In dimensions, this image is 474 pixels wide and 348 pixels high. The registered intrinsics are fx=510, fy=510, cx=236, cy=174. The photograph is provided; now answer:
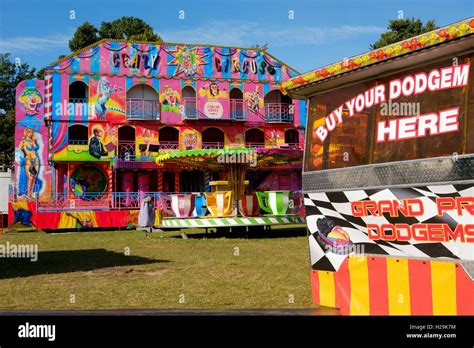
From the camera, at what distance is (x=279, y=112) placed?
106ft

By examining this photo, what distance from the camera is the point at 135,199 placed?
26.8 m

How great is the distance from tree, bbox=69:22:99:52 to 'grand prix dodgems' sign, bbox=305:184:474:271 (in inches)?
1804

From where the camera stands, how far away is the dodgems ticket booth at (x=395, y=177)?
401cm

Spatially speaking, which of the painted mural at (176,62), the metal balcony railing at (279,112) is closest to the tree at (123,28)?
the painted mural at (176,62)

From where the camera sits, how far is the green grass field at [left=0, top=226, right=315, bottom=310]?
7141mm

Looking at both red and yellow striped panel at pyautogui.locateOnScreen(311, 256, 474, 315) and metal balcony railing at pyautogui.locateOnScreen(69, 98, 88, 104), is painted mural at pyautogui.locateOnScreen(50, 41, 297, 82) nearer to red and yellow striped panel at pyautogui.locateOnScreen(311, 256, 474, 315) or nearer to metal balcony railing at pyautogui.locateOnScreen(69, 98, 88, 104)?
metal balcony railing at pyautogui.locateOnScreen(69, 98, 88, 104)

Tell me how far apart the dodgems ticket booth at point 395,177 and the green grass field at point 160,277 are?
2036 millimetres

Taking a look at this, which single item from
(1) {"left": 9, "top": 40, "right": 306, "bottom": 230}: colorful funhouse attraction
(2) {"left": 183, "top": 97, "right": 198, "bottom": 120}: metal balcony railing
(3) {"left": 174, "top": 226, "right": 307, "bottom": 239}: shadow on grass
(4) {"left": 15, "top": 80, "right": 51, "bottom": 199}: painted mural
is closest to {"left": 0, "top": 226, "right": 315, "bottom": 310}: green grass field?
(3) {"left": 174, "top": 226, "right": 307, "bottom": 239}: shadow on grass

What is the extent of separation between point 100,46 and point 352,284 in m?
27.9

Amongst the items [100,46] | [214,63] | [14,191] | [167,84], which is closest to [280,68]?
[214,63]

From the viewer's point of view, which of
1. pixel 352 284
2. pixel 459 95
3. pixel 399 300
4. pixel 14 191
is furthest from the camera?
pixel 14 191

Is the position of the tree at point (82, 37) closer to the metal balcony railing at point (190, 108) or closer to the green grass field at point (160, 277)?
the metal balcony railing at point (190, 108)

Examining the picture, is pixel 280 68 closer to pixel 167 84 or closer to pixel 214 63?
pixel 214 63

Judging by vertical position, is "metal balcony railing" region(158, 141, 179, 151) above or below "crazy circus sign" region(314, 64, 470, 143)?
above
